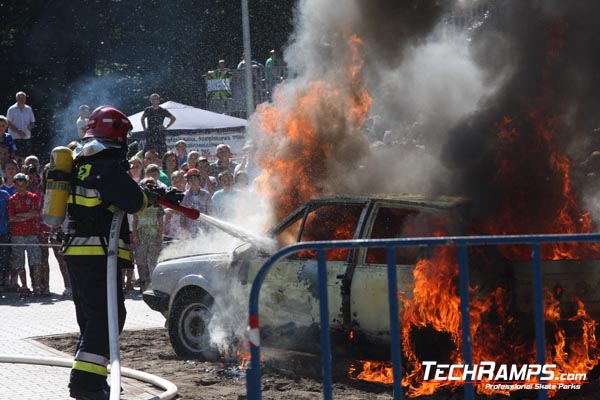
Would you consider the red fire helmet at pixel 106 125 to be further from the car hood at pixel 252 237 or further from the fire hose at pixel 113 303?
the car hood at pixel 252 237

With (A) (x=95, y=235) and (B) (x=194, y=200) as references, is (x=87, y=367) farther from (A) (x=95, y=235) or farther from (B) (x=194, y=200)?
(B) (x=194, y=200)

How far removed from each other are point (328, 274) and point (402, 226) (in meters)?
0.73

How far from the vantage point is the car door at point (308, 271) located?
8172mm

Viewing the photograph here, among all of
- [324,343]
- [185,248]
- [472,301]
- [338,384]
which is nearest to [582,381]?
[472,301]

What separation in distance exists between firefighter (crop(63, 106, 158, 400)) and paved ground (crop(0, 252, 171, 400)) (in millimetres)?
404

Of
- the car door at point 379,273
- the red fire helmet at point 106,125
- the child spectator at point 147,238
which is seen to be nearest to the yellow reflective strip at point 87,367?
the red fire helmet at point 106,125

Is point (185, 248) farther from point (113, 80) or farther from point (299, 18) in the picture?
point (113, 80)

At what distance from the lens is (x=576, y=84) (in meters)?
10.1

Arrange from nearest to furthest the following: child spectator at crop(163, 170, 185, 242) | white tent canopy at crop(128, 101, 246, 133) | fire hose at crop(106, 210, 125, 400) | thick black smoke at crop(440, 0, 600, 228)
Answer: fire hose at crop(106, 210, 125, 400) → thick black smoke at crop(440, 0, 600, 228) → child spectator at crop(163, 170, 185, 242) → white tent canopy at crop(128, 101, 246, 133)

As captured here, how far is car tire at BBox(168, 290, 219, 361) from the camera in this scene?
920 centimetres

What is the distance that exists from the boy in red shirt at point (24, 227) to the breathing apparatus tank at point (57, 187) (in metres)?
7.41

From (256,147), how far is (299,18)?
1.81 metres

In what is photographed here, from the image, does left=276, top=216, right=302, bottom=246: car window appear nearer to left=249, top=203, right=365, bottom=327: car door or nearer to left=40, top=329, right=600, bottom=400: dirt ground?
left=249, top=203, right=365, bottom=327: car door

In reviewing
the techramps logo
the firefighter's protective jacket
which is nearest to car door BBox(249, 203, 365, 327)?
the techramps logo
